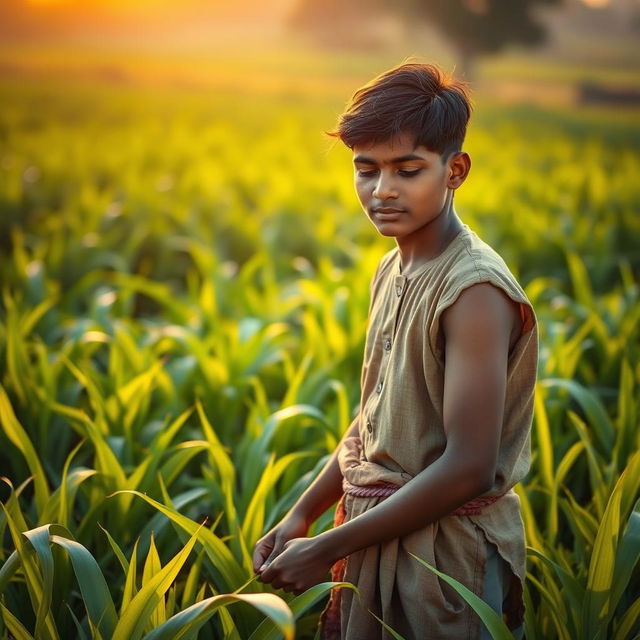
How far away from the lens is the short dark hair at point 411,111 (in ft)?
3.69

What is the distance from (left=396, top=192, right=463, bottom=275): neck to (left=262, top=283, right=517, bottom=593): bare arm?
143 mm

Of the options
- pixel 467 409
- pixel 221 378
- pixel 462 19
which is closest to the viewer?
pixel 467 409

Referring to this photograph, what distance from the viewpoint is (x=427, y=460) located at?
1.13 m

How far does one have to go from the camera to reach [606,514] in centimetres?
130

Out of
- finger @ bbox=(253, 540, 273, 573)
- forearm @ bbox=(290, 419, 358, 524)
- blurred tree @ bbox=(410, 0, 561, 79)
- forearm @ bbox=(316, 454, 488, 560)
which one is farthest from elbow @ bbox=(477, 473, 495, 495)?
blurred tree @ bbox=(410, 0, 561, 79)

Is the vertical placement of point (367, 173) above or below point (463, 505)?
above

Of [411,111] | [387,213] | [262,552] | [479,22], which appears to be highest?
[479,22]

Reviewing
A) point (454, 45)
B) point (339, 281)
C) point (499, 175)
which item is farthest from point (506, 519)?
point (454, 45)

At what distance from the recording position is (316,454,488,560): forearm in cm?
105

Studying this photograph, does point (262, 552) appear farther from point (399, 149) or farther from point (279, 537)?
point (399, 149)

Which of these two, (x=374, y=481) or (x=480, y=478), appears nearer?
(x=480, y=478)

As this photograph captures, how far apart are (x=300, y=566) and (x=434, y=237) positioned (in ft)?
1.66

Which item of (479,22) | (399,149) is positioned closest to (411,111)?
(399,149)

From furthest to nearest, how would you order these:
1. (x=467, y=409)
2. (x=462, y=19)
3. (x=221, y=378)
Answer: (x=462, y=19) → (x=221, y=378) → (x=467, y=409)
